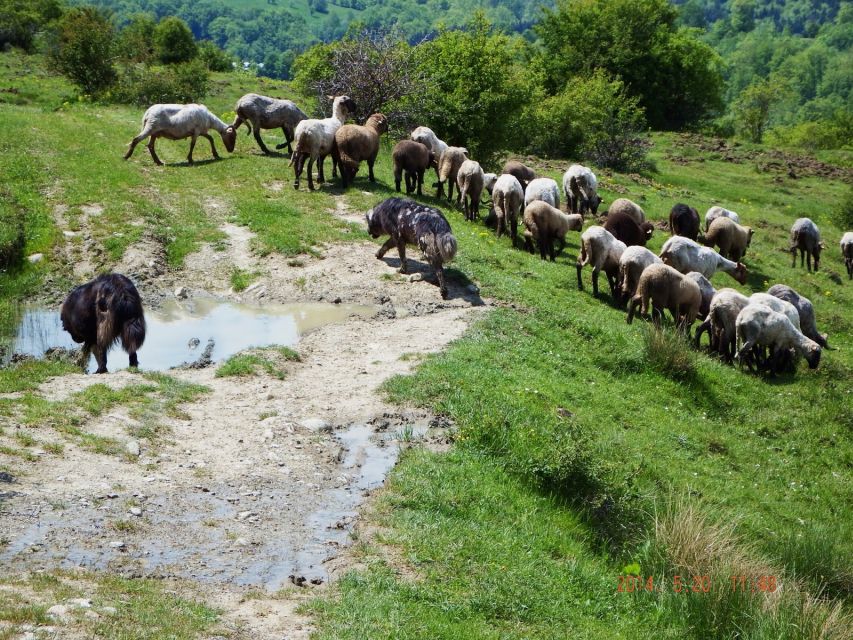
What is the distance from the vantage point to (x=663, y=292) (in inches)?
666

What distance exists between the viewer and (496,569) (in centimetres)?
770

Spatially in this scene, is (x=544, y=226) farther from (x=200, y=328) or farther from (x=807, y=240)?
A: (x=807, y=240)

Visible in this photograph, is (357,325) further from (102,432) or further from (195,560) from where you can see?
(195,560)

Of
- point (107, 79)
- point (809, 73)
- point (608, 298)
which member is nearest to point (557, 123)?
point (107, 79)

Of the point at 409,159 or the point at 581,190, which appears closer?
the point at 409,159

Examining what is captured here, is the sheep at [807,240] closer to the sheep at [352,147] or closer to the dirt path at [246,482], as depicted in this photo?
the sheep at [352,147]

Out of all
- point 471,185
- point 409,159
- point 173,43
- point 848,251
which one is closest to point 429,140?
point 409,159

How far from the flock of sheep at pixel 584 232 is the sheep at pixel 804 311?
0.02 m

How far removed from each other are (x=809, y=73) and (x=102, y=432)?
523ft

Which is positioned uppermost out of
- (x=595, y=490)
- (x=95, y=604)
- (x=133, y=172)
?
(x=133, y=172)

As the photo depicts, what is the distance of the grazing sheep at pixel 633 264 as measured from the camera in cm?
1766

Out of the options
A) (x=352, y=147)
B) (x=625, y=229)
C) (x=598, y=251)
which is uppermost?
(x=352, y=147)
